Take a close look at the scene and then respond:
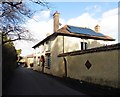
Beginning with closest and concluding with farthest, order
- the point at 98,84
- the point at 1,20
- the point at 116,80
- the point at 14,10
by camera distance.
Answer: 1. the point at 14,10
2. the point at 1,20
3. the point at 116,80
4. the point at 98,84

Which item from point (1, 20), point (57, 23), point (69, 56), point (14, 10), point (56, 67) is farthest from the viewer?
point (57, 23)

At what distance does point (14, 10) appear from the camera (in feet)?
43.0

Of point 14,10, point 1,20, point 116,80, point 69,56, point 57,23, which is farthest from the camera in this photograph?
point 57,23

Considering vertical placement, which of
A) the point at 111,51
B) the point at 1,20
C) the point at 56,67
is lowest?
the point at 56,67

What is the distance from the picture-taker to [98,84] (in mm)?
19516

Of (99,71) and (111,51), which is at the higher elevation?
(111,51)

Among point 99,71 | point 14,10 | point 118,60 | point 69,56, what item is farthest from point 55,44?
point 14,10

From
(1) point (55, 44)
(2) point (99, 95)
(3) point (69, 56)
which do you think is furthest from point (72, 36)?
(2) point (99, 95)

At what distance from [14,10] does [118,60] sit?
7.64 metres

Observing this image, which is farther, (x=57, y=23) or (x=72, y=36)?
(x=57, y=23)

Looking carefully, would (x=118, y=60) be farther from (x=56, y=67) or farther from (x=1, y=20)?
(x=56, y=67)

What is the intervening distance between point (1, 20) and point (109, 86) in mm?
8377

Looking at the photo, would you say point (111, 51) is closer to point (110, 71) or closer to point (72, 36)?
point (110, 71)

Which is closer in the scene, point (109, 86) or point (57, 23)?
point (109, 86)
